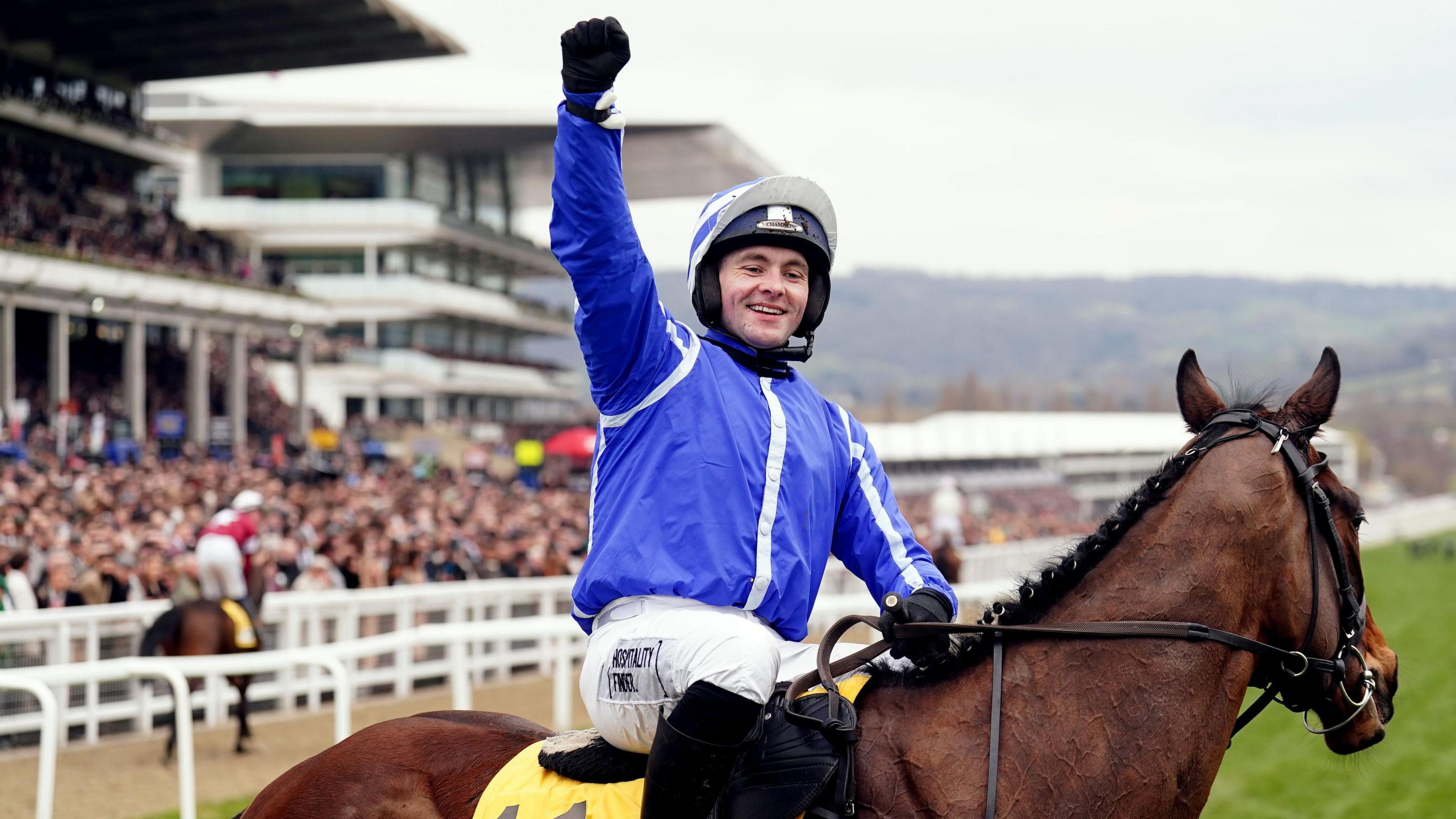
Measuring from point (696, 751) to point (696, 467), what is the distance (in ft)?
1.52

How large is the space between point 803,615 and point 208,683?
6700 mm

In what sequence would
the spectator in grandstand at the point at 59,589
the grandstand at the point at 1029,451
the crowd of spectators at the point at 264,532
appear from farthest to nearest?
the grandstand at the point at 1029,451 → the crowd of spectators at the point at 264,532 → the spectator in grandstand at the point at 59,589

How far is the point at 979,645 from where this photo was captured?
219cm

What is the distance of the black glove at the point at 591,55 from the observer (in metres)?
1.99

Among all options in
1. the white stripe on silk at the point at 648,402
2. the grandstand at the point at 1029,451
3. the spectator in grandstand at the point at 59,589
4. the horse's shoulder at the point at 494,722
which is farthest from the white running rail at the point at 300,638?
the grandstand at the point at 1029,451

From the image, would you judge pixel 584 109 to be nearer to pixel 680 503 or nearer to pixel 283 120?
pixel 680 503

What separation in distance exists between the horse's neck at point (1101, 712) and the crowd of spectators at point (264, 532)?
6.77 metres

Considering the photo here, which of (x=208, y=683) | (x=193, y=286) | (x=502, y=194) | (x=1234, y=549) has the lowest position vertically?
(x=208, y=683)

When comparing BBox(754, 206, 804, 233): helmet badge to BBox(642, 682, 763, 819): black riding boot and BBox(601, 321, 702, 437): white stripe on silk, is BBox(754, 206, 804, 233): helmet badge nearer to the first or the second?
BBox(601, 321, 702, 437): white stripe on silk

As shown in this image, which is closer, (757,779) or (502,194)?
(757,779)

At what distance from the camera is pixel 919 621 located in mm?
2223

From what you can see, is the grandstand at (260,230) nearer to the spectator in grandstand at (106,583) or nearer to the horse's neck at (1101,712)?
the spectator in grandstand at (106,583)

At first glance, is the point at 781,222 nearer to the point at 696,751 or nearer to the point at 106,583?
the point at 696,751

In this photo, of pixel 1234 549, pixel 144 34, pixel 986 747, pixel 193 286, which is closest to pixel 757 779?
pixel 986 747
